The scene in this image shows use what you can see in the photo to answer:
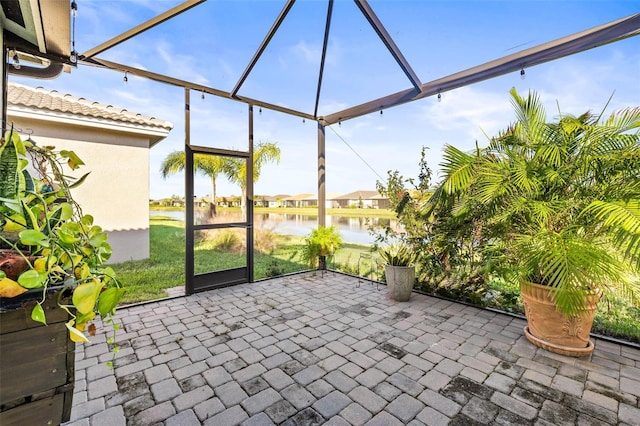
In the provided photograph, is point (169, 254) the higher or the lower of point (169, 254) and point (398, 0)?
the lower

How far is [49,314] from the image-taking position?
80 centimetres

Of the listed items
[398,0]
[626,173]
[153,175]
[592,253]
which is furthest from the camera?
[153,175]

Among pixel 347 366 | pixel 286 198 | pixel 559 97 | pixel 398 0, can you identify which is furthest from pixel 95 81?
pixel 559 97

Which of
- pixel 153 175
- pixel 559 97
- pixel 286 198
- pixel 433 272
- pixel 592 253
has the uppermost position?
pixel 559 97

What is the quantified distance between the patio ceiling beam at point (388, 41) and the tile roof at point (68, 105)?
199 inches

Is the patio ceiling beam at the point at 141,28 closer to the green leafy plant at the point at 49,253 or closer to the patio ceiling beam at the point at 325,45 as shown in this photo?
the patio ceiling beam at the point at 325,45

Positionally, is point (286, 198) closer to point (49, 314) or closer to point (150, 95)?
point (150, 95)

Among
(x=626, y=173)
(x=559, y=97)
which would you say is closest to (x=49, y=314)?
(x=626, y=173)

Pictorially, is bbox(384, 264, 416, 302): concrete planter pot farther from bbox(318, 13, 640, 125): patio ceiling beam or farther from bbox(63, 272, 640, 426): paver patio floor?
bbox(318, 13, 640, 125): patio ceiling beam

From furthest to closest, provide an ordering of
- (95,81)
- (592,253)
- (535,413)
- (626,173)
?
1. (95,81)
2. (626,173)
3. (592,253)
4. (535,413)

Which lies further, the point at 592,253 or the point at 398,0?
the point at 398,0

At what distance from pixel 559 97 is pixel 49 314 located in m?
4.31

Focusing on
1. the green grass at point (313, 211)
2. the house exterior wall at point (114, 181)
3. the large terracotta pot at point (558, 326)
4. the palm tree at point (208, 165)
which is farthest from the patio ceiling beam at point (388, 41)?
the house exterior wall at point (114, 181)

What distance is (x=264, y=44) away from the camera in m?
3.60
